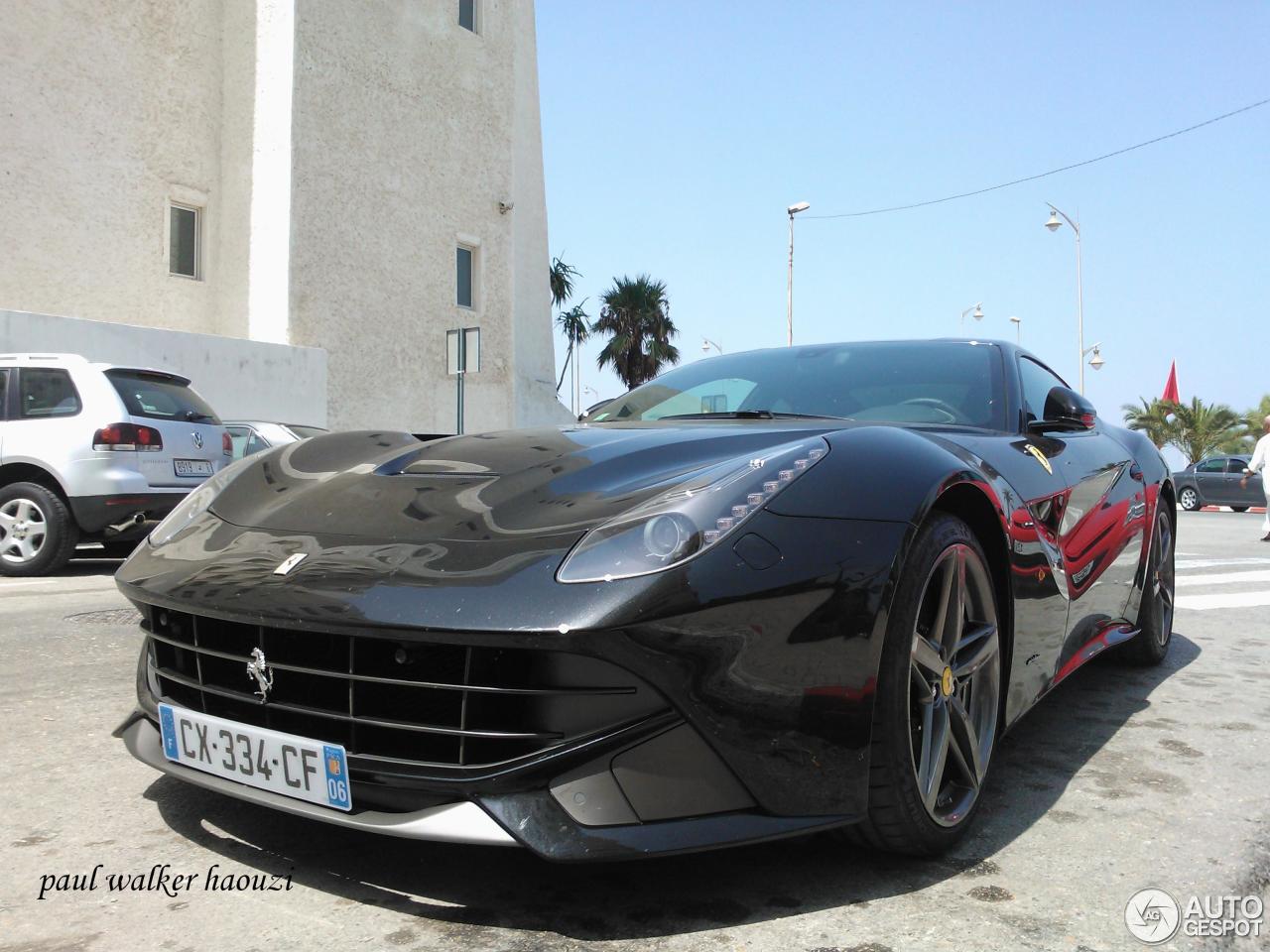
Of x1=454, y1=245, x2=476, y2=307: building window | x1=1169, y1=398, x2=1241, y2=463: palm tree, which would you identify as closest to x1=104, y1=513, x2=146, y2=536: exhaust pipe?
x1=454, y1=245, x2=476, y2=307: building window

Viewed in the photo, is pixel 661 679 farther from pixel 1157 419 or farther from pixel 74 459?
pixel 1157 419

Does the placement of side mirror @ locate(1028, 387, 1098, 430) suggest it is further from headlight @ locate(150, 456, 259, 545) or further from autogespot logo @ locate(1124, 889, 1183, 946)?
headlight @ locate(150, 456, 259, 545)

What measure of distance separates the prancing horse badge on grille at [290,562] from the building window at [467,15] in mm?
18139

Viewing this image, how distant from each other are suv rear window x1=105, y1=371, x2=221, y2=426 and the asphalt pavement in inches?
195

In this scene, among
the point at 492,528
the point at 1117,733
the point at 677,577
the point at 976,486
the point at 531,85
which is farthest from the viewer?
the point at 531,85

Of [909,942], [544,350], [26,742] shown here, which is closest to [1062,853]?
[909,942]

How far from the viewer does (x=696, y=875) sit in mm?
2162

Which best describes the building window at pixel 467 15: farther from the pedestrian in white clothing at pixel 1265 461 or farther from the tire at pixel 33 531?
the pedestrian in white clothing at pixel 1265 461

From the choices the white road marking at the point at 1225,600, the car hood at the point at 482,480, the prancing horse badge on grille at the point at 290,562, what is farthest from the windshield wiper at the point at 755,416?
the white road marking at the point at 1225,600

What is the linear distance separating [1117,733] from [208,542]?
2.75 meters

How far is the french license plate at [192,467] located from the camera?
308 inches

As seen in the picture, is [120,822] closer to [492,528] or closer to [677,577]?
[492,528]

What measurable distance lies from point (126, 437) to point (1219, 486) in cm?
2571

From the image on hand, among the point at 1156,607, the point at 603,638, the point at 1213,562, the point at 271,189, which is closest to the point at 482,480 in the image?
the point at 603,638
